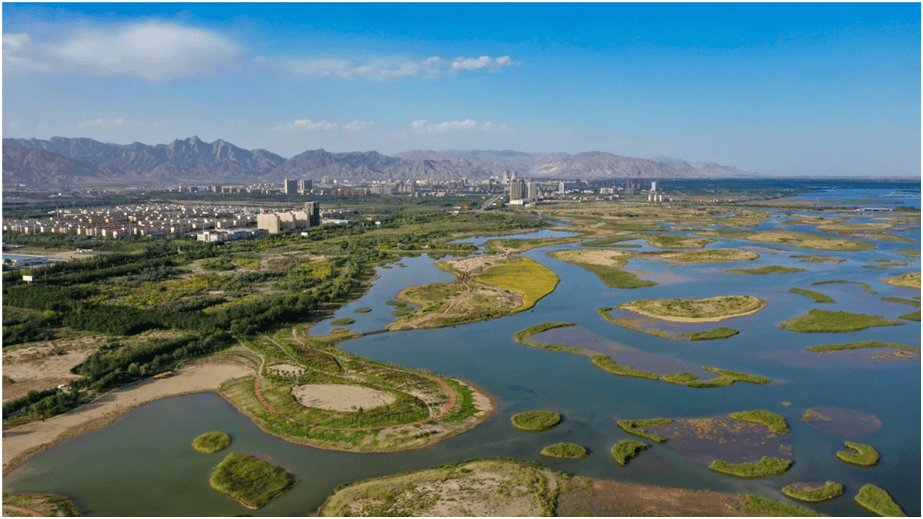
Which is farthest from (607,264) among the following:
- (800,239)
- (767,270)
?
(800,239)

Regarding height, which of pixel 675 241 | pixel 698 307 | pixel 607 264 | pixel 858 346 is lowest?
pixel 858 346

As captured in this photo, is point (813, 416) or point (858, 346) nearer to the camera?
point (813, 416)

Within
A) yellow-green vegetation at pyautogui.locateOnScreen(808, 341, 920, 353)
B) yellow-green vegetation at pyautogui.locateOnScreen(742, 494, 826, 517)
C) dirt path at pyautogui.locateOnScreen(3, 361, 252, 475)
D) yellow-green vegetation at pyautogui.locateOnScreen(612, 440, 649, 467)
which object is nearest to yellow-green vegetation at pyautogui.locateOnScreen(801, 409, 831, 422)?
yellow-green vegetation at pyautogui.locateOnScreen(742, 494, 826, 517)

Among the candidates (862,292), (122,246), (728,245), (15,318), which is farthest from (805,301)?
(122,246)

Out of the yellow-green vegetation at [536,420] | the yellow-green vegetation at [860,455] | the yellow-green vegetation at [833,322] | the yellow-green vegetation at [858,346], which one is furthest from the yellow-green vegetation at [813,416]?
the yellow-green vegetation at [833,322]

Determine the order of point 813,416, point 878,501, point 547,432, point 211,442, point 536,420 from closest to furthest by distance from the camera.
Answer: point 878,501
point 211,442
point 547,432
point 536,420
point 813,416

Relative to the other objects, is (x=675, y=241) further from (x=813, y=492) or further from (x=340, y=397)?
(x=340, y=397)

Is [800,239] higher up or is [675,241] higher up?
[800,239]

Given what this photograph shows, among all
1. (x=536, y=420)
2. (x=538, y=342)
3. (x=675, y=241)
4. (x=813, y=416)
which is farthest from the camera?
(x=675, y=241)
